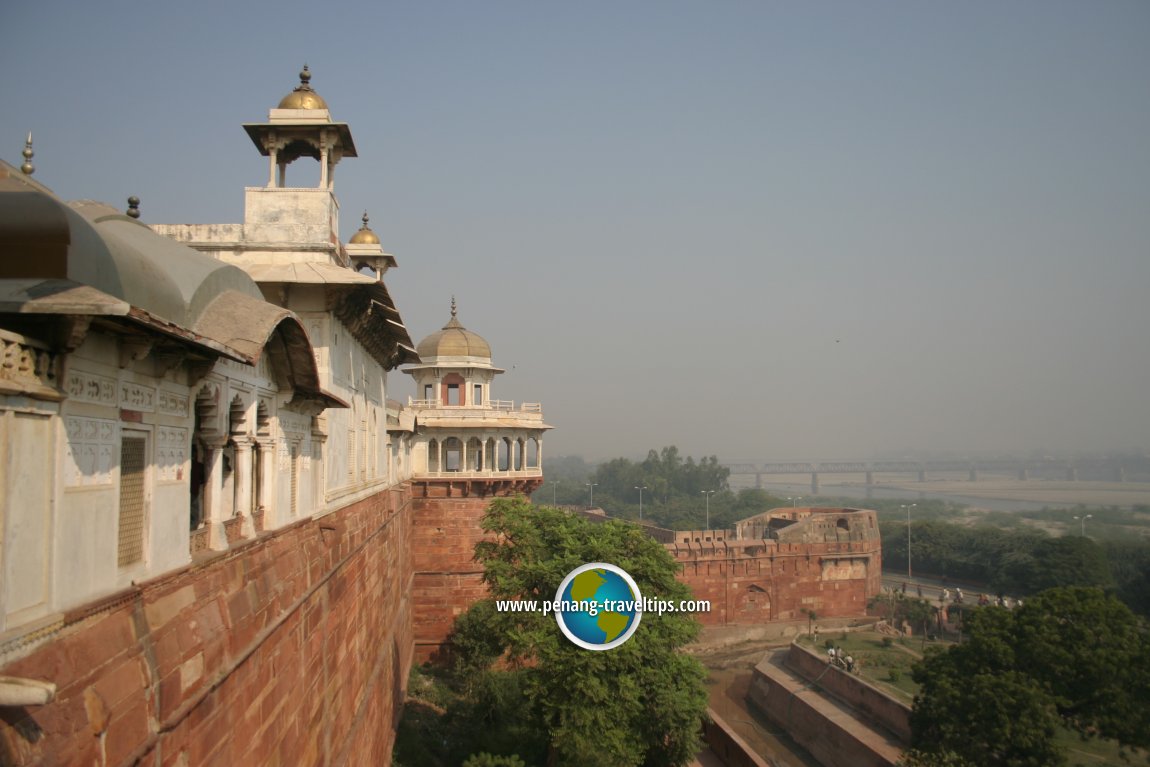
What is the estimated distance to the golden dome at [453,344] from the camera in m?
23.8

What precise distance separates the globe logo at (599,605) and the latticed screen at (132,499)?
31.0ft

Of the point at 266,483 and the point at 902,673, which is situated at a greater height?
the point at 266,483

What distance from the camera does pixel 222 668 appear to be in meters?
4.32

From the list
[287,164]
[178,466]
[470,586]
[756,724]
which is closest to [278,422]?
[178,466]

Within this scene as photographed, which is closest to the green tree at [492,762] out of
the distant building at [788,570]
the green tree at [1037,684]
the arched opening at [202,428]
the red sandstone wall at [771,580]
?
the arched opening at [202,428]

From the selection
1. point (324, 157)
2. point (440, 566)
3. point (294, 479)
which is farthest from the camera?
point (440, 566)

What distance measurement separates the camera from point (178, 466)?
4.20 metres

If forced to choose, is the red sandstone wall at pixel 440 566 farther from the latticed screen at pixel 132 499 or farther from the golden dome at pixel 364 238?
the latticed screen at pixel 132 499

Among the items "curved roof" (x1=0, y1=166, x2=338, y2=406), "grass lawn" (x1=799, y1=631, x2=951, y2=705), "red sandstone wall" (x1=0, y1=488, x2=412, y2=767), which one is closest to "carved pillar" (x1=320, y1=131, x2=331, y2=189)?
"red sandstone wall" (x1=0, y1=488, x2=412, y2=767)

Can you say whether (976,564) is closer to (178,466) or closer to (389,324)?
(389,324)

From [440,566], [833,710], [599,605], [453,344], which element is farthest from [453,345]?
[833,710]

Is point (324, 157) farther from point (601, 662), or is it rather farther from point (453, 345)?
point (453, 345)

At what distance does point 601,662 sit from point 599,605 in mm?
1148

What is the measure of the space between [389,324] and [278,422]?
6.27m
